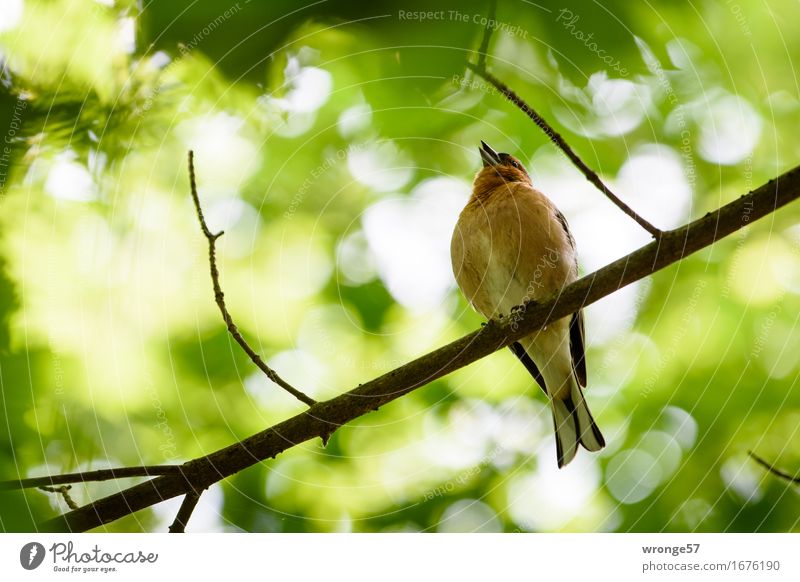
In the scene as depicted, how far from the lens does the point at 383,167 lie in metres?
3.23

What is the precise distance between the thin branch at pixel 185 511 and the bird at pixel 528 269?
178 centimetres

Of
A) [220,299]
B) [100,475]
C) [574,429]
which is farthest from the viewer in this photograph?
[574,429]

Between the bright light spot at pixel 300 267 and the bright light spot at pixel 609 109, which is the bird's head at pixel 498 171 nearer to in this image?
the bright light spot at pixel 609 109

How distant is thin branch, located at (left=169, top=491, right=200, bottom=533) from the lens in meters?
2.65

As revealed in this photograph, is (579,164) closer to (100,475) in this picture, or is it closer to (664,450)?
(664,450)

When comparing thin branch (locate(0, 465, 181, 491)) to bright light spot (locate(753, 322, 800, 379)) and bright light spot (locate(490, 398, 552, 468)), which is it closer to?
bright light spot (locate(490, 398, 552, 468))

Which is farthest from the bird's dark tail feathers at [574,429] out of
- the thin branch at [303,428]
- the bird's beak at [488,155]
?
the bird's beak at [488,155]

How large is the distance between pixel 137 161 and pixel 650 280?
2.50 meters

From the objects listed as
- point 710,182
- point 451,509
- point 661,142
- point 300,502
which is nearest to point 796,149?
point 710,182

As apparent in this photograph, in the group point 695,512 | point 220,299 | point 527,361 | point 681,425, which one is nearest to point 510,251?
point 527,361

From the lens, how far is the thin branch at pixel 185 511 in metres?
2.65

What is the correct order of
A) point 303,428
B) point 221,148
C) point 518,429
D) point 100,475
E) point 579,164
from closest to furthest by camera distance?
point 579,164 → point 100,475 → point 303,428 → point 221,148 → point 518,429

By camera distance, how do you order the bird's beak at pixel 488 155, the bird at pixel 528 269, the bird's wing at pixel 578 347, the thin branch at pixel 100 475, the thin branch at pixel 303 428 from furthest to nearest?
the bird's wing at pixel 578 347, the bird's beak at pixel 488 155, the bird at pixel 528 269, the thin branch at pixel 303 428, the thin branch at pixel 100 475

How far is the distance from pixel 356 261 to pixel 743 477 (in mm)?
2089
